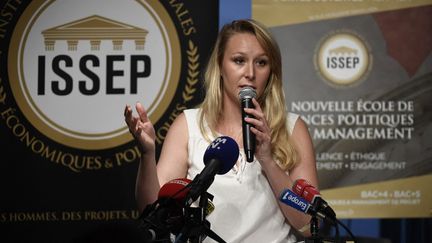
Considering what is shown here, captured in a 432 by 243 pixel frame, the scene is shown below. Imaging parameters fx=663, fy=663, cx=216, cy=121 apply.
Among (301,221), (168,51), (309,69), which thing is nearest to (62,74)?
(168,51)

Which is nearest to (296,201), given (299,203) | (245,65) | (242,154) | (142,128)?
(299,203)

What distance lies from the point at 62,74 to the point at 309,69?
150 cm

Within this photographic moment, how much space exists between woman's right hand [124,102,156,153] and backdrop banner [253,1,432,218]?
57.1 inches

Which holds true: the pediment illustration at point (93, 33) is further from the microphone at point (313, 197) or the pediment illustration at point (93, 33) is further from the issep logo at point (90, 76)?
the microphone at point (313, 197)

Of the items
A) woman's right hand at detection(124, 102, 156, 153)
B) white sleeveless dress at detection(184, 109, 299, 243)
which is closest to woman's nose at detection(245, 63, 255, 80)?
white sleeveless dress at detection(184, 109, 299, 243)

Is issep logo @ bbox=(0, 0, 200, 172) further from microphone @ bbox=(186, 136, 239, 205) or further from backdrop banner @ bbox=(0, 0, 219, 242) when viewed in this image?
microphone @ bbox=(186, 136, 239, 205)

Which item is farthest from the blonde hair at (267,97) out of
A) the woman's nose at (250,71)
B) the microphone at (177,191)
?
the microphone at (177,191)

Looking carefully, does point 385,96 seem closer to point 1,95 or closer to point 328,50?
point 328,50

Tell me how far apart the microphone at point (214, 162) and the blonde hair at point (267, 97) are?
3.02ft

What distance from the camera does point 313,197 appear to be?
2.12 metres

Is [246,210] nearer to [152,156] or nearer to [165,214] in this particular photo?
[152,156]

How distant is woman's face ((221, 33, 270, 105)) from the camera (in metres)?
3.06

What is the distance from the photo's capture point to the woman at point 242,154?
2961mm

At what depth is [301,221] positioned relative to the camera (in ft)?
9.82
